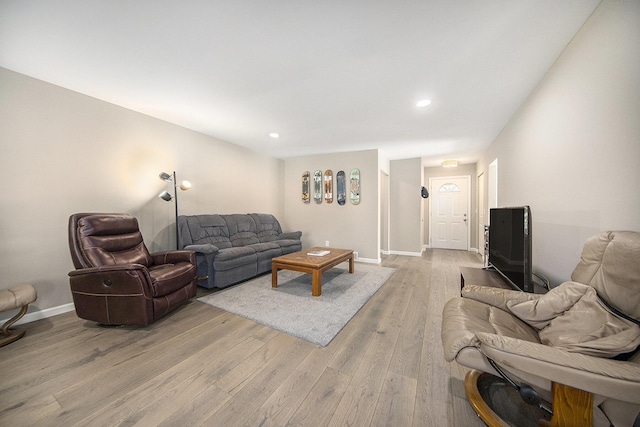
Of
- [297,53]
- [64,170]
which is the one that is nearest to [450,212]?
[297,53]

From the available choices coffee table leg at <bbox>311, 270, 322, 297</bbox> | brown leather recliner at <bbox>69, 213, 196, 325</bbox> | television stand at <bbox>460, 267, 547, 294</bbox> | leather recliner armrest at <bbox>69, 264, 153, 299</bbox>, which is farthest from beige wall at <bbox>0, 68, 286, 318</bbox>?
television stand at <bbox>460, 267, 547, 294</bbox>

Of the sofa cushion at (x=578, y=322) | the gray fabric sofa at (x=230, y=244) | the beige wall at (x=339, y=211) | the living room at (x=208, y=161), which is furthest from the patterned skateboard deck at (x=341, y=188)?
the sofa cushion at (x=578, y=322)

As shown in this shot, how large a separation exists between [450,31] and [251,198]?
422 cm

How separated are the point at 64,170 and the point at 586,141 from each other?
15.5 feet

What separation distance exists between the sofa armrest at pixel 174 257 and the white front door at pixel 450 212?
20.4 feet

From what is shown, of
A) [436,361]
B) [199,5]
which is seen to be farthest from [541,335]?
[199,5]

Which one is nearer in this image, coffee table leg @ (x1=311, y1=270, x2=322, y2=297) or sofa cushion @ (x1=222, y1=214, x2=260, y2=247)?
coffee table leg @ (x1=311, y1=270, x2=322, y2=297)

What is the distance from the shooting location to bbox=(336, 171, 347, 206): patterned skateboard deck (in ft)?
16.4

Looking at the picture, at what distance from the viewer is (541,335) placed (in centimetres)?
132

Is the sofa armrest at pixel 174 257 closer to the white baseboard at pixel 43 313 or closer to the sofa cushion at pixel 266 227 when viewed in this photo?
the white baseboard at pixel 43 313

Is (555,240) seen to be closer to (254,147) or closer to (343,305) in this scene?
(343,305)

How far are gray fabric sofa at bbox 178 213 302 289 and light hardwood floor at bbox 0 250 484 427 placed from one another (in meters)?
0.86

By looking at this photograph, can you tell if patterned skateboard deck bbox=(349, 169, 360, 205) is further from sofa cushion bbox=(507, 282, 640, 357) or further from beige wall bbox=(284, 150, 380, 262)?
sofa cushion bbox=(507, 282, 640, 357)

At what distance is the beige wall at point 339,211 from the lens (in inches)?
187
